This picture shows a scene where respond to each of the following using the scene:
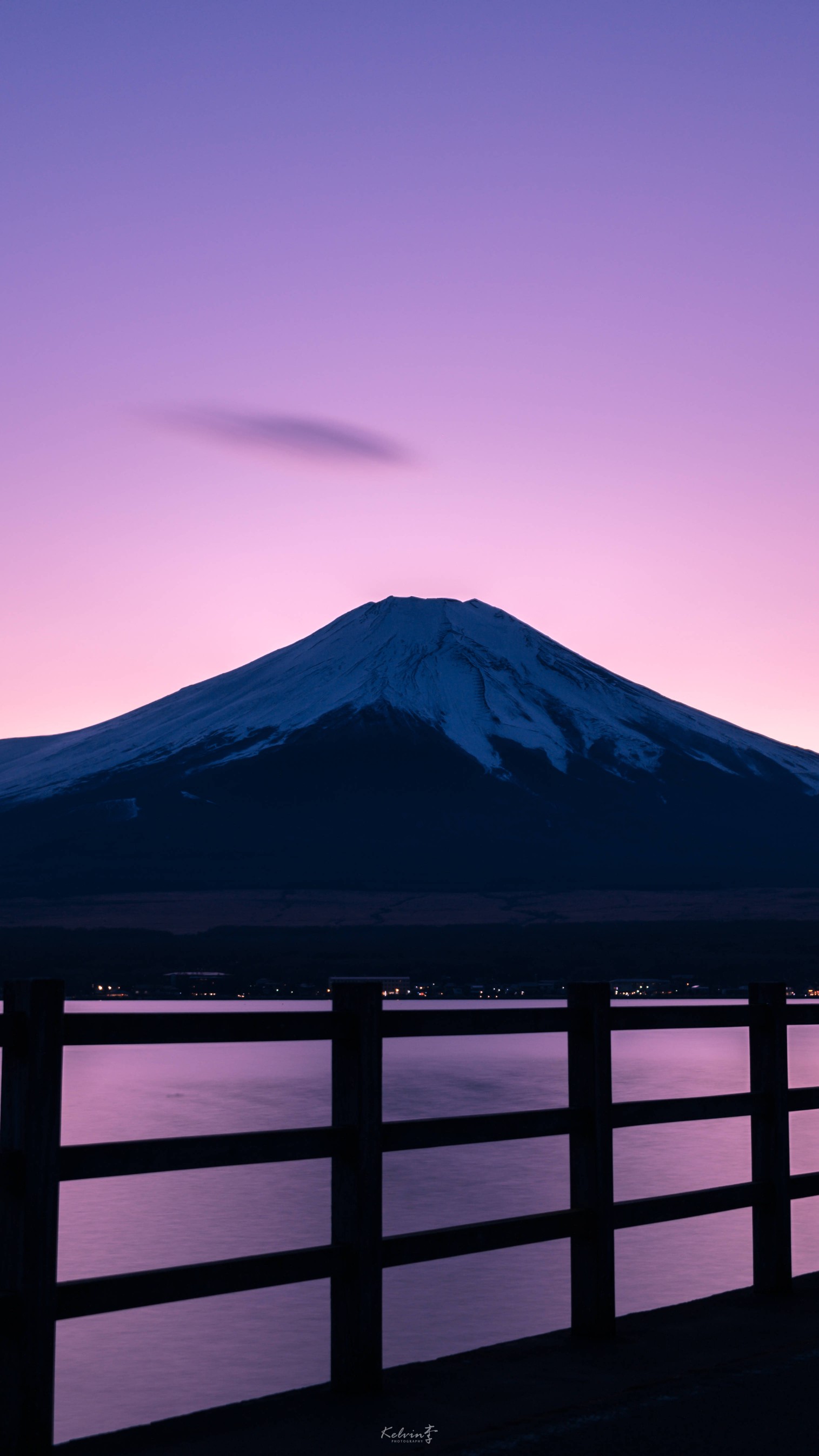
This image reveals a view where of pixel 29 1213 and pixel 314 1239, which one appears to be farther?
pixel 314 1239

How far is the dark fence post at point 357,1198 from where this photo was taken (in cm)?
645

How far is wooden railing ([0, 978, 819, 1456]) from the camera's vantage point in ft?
17.9

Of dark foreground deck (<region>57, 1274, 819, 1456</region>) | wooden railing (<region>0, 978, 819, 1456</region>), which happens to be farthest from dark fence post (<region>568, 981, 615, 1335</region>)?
dark foreground deck (<region>57, 1274, 819, 1456</region>)

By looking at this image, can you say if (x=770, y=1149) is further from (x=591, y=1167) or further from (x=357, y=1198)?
(x=357, y=1198)

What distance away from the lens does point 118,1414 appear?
12.5m

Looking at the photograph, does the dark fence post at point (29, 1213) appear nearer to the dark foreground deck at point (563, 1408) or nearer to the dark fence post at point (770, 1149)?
the dark foreground deck at point (563, 1408)

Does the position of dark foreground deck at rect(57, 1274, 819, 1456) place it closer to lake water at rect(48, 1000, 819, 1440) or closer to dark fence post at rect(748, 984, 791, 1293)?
dark fence post at rect(748, 984, 791, 1293)

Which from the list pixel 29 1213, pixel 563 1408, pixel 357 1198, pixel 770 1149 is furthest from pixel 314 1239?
pixel 29 1213

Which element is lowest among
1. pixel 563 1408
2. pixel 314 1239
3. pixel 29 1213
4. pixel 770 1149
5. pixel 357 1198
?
pixel 314 1239

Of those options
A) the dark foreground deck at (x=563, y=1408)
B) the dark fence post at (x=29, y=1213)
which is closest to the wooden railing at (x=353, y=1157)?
the dark fence post at (x=29, y=1213)

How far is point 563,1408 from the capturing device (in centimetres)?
612

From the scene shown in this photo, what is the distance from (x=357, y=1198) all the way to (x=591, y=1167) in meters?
1.45

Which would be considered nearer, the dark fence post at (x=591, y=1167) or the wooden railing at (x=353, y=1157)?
the wooden railing at (x=353, y=1157)

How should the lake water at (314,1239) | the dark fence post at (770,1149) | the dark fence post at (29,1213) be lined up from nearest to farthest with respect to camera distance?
the dark fence post at (29,1213) < the dark fence post at (770,1149) < the lake water at (314,1239)
